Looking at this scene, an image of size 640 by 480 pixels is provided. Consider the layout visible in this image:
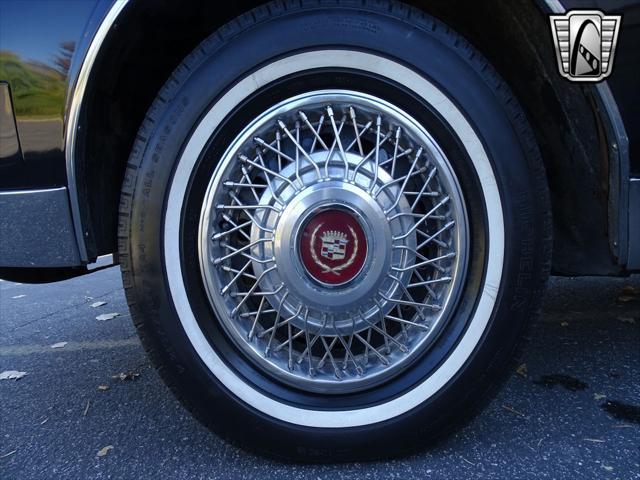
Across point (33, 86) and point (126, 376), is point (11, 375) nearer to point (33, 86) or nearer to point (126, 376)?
point (126, 376)

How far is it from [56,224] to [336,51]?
893mm

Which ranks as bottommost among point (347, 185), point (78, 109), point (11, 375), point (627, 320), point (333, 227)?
point (627, 320)

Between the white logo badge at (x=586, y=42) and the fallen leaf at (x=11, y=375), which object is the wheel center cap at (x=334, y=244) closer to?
the white logo badge at (x=586, y=42)

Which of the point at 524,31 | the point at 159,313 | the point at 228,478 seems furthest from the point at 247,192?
the point at 524,31

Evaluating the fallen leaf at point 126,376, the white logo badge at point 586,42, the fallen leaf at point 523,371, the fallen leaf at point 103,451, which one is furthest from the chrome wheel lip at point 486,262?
the fallen leaf at point 126,376

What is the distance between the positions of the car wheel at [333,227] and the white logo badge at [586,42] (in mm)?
209

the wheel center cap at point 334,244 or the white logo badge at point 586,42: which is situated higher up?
the white logo badge at point 586,42

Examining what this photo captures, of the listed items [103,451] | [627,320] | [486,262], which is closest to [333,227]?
[486,262]

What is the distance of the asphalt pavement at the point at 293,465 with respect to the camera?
1.42m

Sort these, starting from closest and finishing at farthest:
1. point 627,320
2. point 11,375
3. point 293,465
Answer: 1. point 293,465
2. point 11,375
3. point 627,320

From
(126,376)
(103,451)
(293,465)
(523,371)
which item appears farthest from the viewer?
(126,376)

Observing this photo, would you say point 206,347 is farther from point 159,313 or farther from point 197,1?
point 197,1

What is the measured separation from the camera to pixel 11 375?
223 centimetres

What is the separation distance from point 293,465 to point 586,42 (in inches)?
56.7
